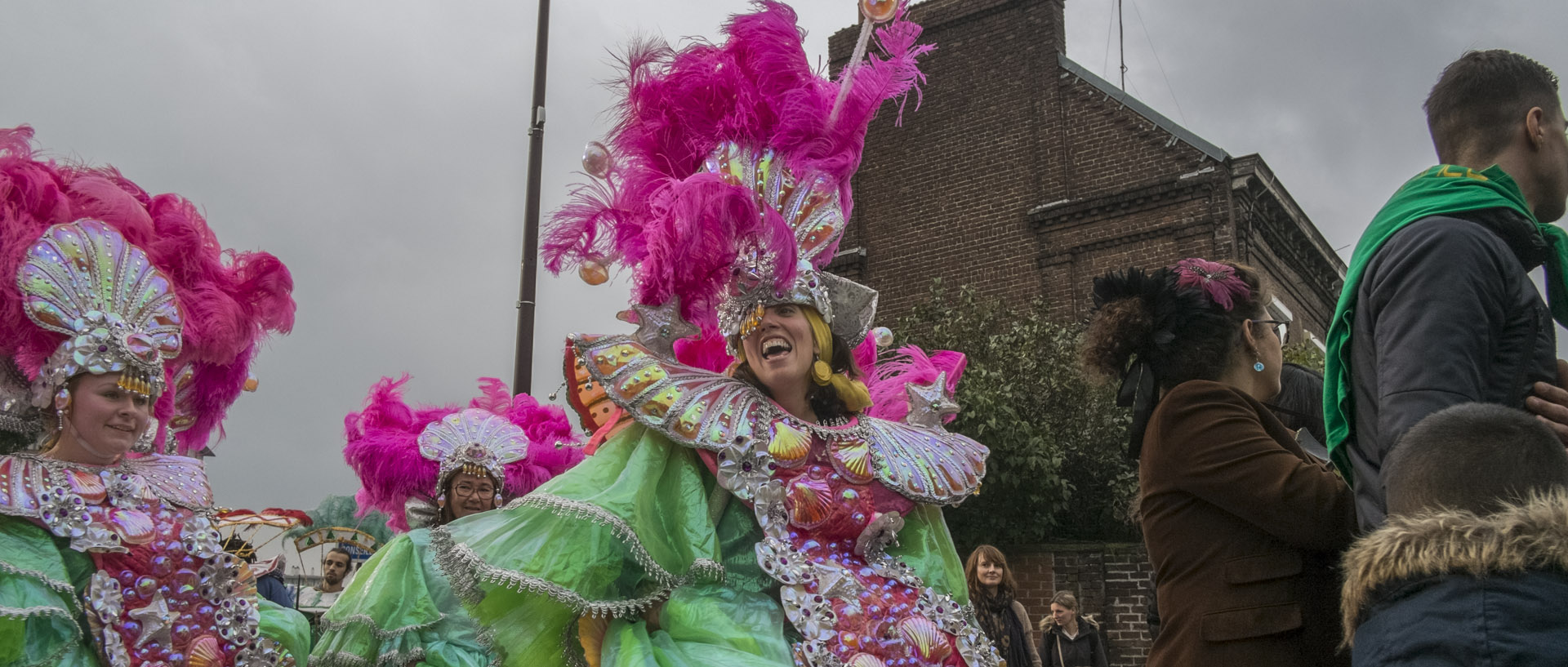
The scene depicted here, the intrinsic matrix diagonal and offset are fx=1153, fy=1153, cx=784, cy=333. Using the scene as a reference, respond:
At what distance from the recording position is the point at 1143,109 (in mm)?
14789

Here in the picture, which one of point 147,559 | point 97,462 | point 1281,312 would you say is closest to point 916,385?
point 147,559

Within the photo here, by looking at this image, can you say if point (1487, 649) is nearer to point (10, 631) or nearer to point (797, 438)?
point (797, 438)

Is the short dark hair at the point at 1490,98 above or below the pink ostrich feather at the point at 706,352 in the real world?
above

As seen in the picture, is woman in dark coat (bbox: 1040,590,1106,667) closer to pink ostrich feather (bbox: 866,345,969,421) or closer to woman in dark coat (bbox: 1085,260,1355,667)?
pink ostrich feather (bbox: 866,345,969,421)

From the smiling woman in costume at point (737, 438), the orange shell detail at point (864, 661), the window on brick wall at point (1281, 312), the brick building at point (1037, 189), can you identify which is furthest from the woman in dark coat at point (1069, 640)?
the window on brick wall at point (1281, 312)

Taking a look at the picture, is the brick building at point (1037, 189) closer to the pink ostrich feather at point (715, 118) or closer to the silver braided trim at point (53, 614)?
the pink ostrich feather at point (715, 118)

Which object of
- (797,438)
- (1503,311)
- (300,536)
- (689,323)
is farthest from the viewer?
(300,536)

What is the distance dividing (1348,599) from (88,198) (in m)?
3.81

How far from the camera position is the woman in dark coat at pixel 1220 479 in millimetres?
2391

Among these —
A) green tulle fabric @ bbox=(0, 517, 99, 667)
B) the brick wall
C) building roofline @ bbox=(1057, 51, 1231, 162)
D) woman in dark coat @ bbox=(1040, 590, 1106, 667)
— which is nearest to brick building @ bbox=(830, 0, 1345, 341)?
building roofline @ bbox=(1057, 51, 1231, 162)

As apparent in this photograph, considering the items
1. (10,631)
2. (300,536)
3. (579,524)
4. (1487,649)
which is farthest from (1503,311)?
(300,536)

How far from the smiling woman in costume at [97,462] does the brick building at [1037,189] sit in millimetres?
11764

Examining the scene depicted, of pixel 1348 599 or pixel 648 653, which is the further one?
pixel 648 653

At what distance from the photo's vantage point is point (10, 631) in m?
3.04
